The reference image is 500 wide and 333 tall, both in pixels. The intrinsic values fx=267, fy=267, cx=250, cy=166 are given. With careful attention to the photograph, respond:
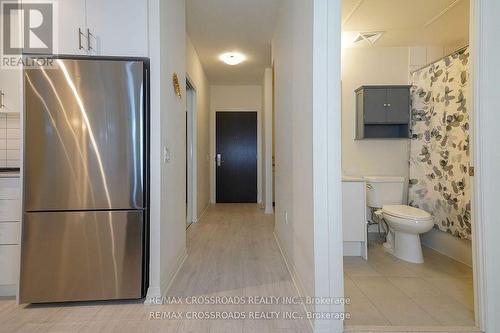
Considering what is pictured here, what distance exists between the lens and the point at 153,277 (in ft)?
5.97

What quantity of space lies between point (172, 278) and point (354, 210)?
1.73m

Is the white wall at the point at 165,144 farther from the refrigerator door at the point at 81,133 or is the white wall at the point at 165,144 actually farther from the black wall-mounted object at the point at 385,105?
the black wall-mounted object at the point at 385,105

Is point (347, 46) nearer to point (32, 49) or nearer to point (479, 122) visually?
point (479, 122)

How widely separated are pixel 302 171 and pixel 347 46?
84.8 inches

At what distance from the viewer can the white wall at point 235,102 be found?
19.5 ft

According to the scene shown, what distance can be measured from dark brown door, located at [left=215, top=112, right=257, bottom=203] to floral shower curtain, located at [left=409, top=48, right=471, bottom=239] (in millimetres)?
3410

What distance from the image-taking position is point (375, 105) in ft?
9.87

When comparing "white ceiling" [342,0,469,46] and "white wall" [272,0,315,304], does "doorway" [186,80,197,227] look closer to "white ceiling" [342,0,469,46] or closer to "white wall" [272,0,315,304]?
"white wall" [272,0,315,304]

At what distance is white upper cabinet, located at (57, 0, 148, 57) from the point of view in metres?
1.81

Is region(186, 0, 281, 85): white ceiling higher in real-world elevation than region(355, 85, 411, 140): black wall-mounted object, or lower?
higher

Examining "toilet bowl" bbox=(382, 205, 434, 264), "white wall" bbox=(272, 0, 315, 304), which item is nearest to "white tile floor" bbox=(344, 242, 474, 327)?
"toilet bowl" bbox=(382, 205, 434, 264)

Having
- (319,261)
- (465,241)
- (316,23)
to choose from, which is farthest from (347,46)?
(319,261)

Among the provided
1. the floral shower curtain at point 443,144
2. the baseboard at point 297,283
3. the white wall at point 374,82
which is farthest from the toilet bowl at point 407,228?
the baseboard at point 297,283

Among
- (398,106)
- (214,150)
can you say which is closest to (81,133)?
(398,106)
